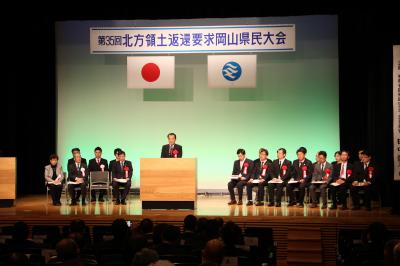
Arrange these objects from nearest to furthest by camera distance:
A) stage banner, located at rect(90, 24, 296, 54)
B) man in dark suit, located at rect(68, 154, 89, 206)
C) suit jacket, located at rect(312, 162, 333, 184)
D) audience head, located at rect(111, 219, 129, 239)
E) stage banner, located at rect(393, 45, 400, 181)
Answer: audience head, located at rect(111, 219, 129, 239) < stage banner, located at rect(393, 45, 400, 181) < suit jacket, located at rect(312, 162, 333, 184) < man in dark suit, located at rect(68, 154, 89, 206) < stage banner, located at rect(90, 24, 296, 54)

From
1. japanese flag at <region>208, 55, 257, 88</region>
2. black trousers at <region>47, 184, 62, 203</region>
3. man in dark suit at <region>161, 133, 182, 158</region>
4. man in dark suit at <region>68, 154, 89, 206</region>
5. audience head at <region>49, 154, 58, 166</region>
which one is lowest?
black trousers at <region>47, 184, 62, 203</region>

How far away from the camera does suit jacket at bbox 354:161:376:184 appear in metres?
10.4

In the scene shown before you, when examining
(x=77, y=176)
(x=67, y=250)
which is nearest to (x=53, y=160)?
(x=77, y=176)

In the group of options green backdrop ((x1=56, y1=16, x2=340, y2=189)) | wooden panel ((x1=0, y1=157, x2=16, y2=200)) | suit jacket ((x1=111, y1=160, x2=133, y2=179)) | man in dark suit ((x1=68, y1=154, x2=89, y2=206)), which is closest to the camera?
wooden panel ((x1=0, y1=157, x2=16, y2=200))

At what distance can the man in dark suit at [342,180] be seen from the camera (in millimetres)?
10398

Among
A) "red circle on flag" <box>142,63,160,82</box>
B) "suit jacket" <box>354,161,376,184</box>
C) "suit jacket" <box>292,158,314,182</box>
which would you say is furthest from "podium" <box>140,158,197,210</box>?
"suit jacket" <box>354,161,376,184</box>

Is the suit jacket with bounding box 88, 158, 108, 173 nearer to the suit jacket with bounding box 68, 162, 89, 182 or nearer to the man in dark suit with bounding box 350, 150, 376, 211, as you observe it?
the suit jacket with bounding box 68, 162, 89, 182

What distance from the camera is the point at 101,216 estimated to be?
9.20 meters

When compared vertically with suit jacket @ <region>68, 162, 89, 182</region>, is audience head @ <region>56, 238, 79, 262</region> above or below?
below

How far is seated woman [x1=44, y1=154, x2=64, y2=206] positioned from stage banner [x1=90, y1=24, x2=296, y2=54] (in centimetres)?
230

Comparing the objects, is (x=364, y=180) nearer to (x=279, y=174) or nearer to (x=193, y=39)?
(x=279, y=174)

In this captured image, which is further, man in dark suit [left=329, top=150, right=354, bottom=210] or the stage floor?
man in dark suit [left=329, top=150, right=354, bottom=210]

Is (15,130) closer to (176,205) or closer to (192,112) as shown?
(192,112)

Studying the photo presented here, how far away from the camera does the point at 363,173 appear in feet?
34.1
